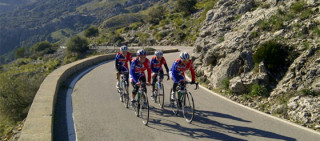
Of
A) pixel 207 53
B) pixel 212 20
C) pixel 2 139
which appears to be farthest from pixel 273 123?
pixel 212 20

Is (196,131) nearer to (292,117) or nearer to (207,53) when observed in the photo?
(292,117)

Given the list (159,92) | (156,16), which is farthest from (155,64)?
(156,16)

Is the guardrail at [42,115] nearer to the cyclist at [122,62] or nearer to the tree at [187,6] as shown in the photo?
the cyclist at [122,62]

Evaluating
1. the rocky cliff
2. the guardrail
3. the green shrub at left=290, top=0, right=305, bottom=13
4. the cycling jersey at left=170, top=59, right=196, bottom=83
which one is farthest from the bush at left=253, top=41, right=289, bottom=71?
the guardrail

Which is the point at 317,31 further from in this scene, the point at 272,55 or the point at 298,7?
the point at 298,7

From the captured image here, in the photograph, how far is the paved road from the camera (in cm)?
660

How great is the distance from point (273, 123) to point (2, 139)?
8231 millimetres

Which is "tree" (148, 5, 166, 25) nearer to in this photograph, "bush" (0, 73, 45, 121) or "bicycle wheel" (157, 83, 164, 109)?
"bush" (0, 73, 45, 121)

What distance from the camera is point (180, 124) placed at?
7461mm

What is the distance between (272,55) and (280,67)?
0.57 meters

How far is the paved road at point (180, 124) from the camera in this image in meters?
6.60

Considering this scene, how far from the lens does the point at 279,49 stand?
1020 centimetres

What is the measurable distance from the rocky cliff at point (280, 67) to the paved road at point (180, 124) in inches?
33.5

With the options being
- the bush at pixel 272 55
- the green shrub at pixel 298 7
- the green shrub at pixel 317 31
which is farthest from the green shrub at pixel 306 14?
the bush at pixel 272 55
